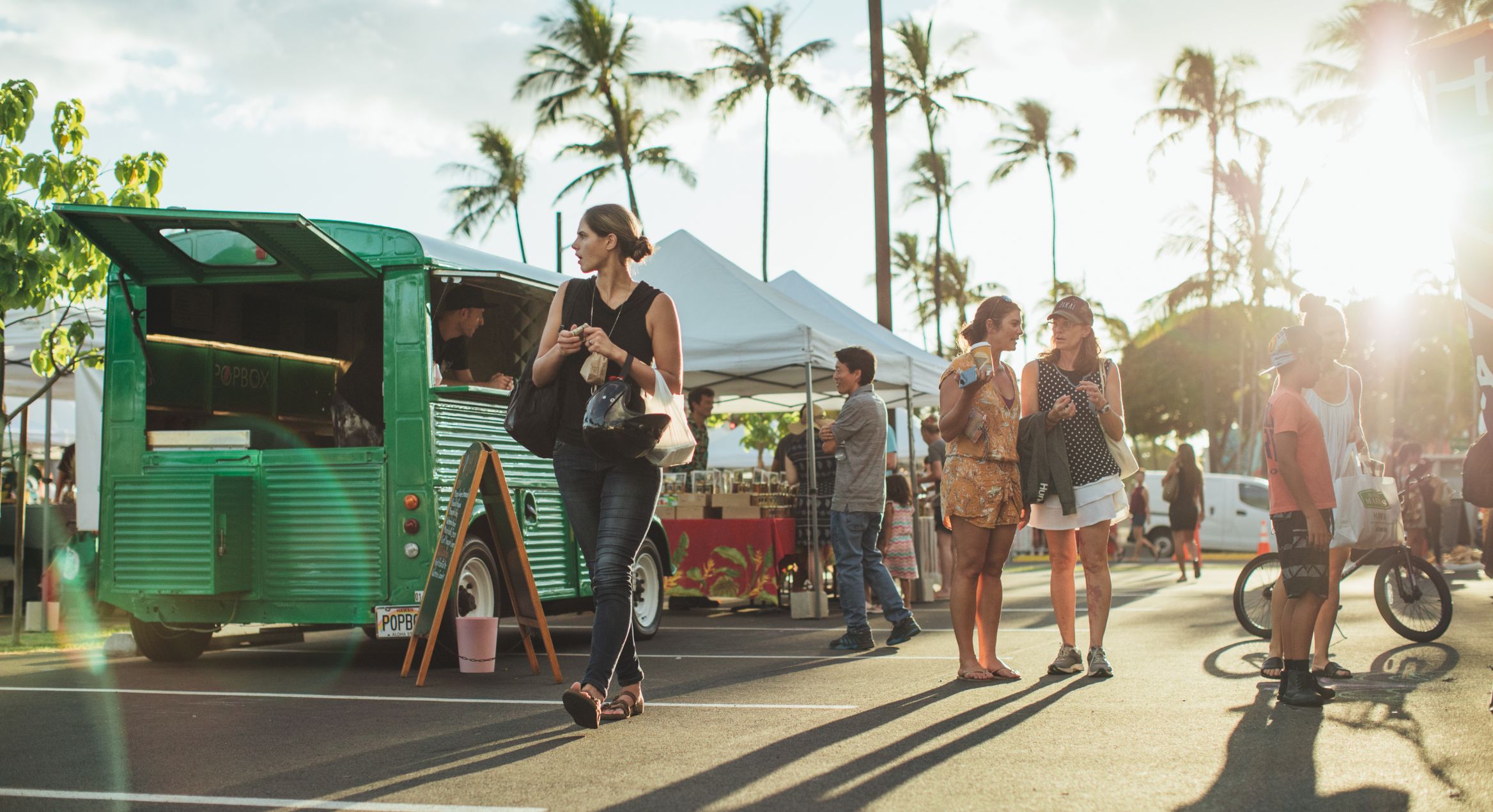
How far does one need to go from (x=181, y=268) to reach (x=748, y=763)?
5.42 m

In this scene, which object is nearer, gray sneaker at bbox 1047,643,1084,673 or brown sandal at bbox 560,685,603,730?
brown sandal at bbox 560,685,603,730

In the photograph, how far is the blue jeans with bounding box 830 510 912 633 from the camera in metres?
9.23

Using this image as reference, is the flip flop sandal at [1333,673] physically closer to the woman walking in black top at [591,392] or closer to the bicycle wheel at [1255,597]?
the bicycle wheel at [1255,597]

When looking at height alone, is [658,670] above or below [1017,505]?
below

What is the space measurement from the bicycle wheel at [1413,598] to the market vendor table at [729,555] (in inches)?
213

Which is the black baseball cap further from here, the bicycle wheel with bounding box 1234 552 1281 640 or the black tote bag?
the bicycle wheel with bounding box 1234 552 1281 640

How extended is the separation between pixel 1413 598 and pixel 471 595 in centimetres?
600

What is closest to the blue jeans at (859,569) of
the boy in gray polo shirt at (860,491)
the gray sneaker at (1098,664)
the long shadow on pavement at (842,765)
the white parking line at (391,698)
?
the boy in gray polo shirt at (860,491)

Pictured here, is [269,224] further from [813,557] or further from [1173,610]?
[1173,610]

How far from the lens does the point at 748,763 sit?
4.73 meters

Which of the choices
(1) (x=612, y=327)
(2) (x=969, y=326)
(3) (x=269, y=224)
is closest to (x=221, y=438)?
(3) (x=269, y=224)

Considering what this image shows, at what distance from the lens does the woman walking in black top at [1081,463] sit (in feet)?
23.6

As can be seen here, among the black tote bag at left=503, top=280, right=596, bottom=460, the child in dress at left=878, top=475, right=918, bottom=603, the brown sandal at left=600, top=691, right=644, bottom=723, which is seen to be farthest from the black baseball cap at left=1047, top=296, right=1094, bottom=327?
the child in dress at left=878, top=475, right=918, bottom=603

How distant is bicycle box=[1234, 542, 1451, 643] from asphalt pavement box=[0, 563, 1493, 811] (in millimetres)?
267
